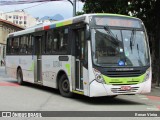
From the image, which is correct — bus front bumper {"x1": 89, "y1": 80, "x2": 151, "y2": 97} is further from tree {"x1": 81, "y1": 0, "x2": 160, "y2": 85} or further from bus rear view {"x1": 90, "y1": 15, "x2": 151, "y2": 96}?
tree {"x1": 81, "y1": 0, "x2": 160, "y2": 85}

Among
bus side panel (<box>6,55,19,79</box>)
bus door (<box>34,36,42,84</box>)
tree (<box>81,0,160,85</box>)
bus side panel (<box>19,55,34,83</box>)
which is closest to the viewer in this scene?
bus door (<box>34,36,42,84</box>)

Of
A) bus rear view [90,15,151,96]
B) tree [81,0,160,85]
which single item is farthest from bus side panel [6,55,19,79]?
bus rear view [90,15,151,96]

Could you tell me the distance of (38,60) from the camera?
59.6 feet

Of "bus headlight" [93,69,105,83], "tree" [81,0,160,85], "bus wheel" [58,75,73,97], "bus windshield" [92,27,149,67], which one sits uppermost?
"tree" [81,0,160,85]

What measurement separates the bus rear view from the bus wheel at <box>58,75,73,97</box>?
218 centimetres

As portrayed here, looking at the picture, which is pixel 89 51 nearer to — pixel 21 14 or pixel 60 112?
pixel 60 112

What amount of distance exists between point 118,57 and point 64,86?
2.95 m

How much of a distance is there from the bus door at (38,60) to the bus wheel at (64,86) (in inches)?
104

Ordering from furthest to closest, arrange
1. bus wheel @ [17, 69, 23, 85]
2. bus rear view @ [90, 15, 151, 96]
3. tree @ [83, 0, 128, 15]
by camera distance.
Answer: tree @ [83, 0, 128, 15], bus wheel @ [17, 69, 23, 85], bus rear view @ [90, 15, 151, 96]

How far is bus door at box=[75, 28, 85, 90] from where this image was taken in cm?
1379

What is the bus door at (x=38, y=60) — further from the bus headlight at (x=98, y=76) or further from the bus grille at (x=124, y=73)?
the bus grille at (x=124, y=73)

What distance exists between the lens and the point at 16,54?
21453mm

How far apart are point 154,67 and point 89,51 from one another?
1126cm

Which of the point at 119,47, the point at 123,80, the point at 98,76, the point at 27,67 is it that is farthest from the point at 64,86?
the point at 27,67
